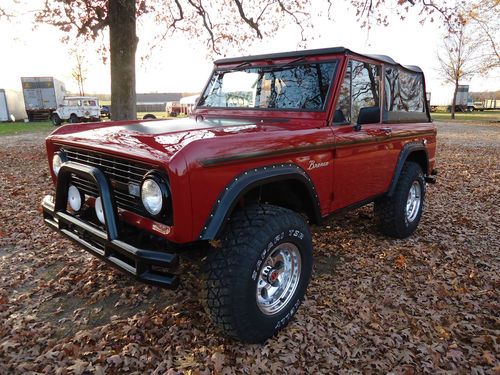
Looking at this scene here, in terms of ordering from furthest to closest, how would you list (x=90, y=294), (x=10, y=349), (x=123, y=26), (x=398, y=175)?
(x=123, y=26)
(x=398, y=175)
(x=90, y=294)
(x=10, y=349)

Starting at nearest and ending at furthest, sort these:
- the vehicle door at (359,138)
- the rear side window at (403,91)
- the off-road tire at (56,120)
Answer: the vehicle door at (359,138)
the rear side window at (403,91)
the off-road tire at (56,120)

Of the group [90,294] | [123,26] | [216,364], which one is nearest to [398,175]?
[216,364]

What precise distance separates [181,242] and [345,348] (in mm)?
1447

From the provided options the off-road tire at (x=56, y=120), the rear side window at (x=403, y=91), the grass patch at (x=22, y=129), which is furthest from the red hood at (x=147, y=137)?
the off-road tire at (x=56, y=120)

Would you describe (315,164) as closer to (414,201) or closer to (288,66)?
(288,66)

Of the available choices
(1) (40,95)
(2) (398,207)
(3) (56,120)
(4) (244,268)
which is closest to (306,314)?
(4) (244,268)

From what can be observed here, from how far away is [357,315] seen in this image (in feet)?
9.92

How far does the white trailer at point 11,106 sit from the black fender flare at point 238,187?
31718 mm

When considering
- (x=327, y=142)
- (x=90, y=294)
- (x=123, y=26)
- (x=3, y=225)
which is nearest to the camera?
Result: (x=327, y=142)

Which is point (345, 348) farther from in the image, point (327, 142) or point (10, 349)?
point (10, 349)

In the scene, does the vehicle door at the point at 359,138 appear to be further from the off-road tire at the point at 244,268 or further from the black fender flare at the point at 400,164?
the off-road tire at the point at 244,268

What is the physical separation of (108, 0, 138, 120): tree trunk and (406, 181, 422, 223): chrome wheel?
263 inches

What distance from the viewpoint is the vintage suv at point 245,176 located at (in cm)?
221

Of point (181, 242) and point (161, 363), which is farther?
point (161, 363)
